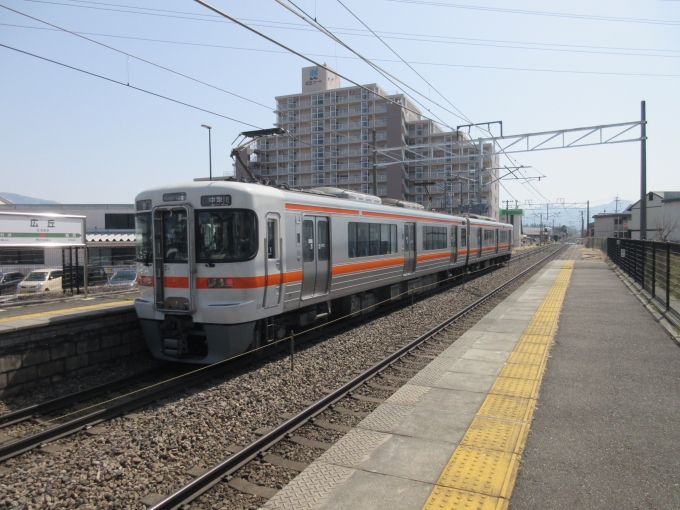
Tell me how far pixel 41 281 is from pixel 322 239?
485 inches

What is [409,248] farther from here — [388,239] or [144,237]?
[144,237]

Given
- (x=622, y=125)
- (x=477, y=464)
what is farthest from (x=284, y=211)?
(x=622, y=125)

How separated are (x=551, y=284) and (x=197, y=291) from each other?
16.8 meters

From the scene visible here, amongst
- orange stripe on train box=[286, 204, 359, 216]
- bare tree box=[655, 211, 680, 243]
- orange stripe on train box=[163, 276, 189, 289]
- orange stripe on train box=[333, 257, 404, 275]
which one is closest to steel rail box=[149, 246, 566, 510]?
orange stripe on train box=[333, 257, 404, 275]

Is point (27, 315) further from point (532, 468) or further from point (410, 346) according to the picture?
point (532, 468)

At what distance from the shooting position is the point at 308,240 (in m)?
9.59

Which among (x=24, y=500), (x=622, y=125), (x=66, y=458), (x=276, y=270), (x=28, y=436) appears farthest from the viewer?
(x=622, y=125)

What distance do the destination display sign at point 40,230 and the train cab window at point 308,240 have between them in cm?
577

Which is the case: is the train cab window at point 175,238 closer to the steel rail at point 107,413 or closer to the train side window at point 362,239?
the steel rail at point 107,413

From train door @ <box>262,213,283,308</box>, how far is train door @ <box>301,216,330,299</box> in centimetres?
91

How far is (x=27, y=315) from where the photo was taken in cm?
923

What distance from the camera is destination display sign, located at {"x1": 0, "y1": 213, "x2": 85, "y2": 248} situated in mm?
10102

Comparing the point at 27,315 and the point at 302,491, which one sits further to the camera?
the point at 27,315

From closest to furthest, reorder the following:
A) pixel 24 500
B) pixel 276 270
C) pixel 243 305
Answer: pixel 24 500, pixel 243 305, pixel 276 270
